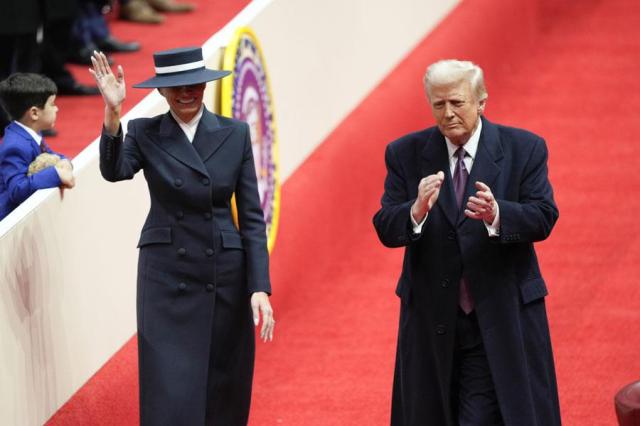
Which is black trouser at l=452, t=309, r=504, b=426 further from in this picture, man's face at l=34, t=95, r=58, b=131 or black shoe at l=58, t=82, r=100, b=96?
black shoe at l=58, t=82, r=100, b=96

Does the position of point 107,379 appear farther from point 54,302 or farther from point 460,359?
point 460,359

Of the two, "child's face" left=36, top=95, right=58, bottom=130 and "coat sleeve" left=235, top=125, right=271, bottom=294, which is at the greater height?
"child's face" left=36, top=95, right=58, bottom=130

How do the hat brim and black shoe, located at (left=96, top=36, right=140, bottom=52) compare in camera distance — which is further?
black shoe, located at (left=96, top=36, right=140, bottom=52)

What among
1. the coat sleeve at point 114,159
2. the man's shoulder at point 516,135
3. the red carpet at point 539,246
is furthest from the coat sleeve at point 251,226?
the red carpet at point 539,246

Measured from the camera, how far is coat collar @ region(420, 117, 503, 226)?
4.70m

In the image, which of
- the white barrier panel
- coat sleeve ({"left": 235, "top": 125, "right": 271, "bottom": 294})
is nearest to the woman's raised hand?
coat sleeve ({"left": 235, "top": 125, "right": 271, "bottom": 294})

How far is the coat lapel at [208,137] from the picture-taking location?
16.5 feet

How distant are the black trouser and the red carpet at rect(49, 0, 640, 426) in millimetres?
1565

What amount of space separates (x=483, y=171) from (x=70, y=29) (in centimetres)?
459

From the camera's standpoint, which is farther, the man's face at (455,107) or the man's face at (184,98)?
the man's face at (184,98)

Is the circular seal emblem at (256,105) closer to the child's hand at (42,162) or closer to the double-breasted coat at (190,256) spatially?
the child's hand at (42,162)

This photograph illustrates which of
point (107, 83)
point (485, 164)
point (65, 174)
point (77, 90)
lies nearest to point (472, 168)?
point (485, 164)

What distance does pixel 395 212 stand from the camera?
4.68m

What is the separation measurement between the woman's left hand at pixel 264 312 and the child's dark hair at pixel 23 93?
1.25m
